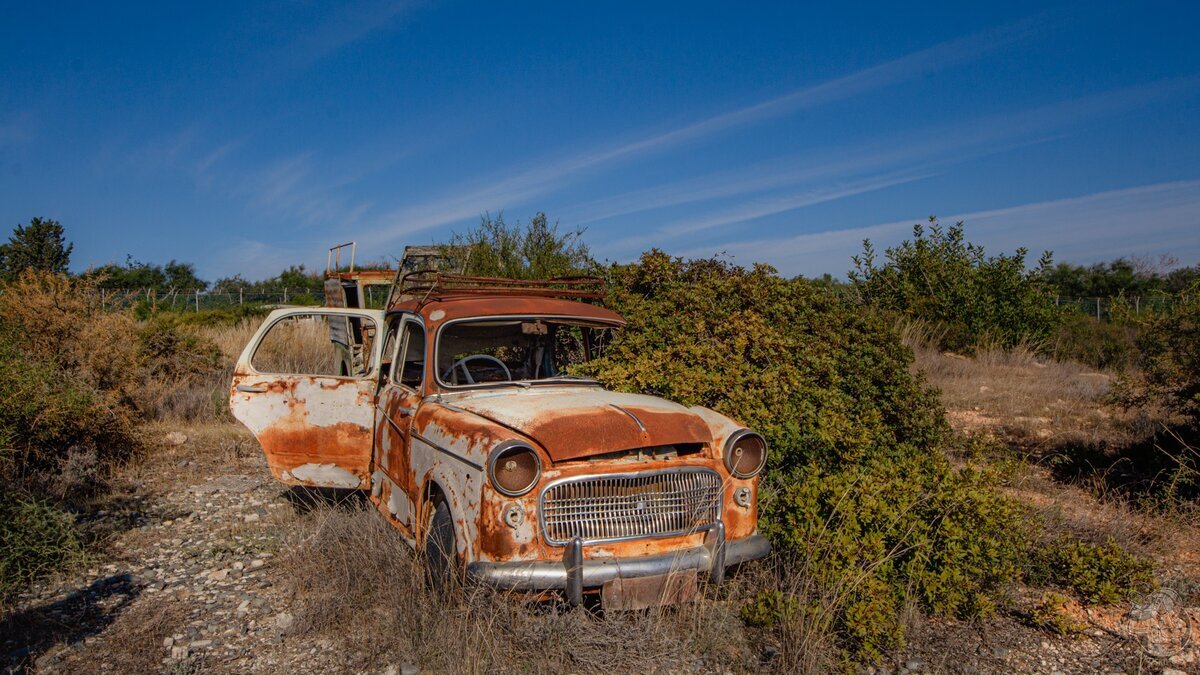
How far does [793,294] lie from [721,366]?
1.33m

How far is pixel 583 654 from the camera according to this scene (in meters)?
3.58

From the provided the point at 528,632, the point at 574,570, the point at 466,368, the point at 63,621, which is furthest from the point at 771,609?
the point at 63,621

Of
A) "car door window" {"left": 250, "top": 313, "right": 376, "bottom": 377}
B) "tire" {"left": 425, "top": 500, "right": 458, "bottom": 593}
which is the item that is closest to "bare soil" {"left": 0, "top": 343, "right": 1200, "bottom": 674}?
"tire" {"left": 425, "top": 500, "right": 458, "bottom": 593}

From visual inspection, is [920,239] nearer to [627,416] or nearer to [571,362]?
[571,362]

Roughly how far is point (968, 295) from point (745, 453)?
12.5 m

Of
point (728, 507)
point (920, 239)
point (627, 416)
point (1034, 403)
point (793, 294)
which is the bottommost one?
point (1034, 403)

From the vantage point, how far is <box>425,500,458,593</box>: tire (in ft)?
12.7

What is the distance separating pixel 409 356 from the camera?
5379 mm

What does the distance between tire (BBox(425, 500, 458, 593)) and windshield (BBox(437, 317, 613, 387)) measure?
0.97m

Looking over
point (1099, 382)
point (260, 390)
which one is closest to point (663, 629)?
point (260, 390)

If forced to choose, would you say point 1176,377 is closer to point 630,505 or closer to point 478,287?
point 630,505

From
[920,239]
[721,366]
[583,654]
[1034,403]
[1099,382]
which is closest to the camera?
[583,654]

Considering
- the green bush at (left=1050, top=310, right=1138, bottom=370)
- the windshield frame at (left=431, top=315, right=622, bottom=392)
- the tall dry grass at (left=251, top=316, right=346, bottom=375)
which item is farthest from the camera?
the green bush at (left=1050, top=310, right=1138, bottom=370)

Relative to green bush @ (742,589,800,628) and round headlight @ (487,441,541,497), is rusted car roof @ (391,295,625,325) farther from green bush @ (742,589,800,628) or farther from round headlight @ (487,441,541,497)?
green bush @ (742,589,800,628)
